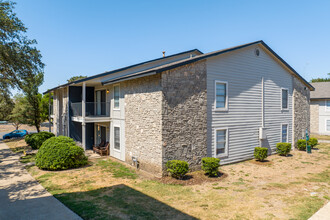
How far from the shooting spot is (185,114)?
11.3 metres

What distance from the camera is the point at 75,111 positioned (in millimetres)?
17312

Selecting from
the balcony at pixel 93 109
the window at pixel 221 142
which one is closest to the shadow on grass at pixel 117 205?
the window at pixel 221 142

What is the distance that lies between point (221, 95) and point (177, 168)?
18.8ft

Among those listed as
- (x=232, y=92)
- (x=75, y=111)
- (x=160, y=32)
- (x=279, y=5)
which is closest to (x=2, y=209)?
(x=75, y=111)

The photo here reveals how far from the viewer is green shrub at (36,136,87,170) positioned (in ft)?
39.5

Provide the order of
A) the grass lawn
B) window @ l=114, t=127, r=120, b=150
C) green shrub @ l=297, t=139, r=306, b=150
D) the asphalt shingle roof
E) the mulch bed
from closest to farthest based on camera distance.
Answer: the grass lawn < the mulch bed < window @ l=114, t=127, r=120, b=150 < green shrub @ l=297, t=139, r=306, b=150 < the asphalt shingle roof

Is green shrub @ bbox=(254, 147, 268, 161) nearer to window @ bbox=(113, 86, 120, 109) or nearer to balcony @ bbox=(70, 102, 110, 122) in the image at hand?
window @ bbox=(113, 86, 120, 109)

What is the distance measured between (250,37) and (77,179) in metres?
14.5

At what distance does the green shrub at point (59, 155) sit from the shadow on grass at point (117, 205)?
13.2 feet

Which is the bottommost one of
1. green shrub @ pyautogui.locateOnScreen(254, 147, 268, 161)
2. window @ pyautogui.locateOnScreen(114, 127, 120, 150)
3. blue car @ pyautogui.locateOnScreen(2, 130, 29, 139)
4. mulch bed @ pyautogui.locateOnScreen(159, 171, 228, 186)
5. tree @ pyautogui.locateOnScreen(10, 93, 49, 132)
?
blue car @ pyautogui.locateOnScreen(2, 130, 29, 139)

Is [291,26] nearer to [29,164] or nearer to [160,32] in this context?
[160,32]

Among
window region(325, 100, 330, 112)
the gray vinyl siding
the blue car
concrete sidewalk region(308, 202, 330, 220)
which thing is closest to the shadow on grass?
concrete sidewalk region(308, 202, 330, 220)

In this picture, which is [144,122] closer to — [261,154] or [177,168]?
[177,168]

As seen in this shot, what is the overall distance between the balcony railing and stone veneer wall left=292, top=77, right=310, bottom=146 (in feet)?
52.7
